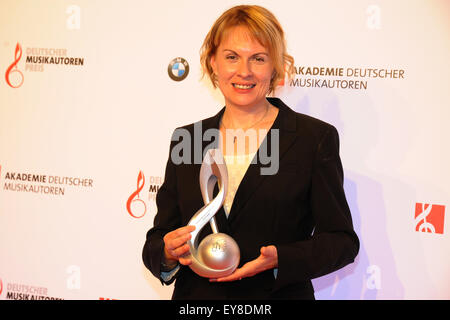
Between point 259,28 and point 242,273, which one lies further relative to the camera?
point 259,28

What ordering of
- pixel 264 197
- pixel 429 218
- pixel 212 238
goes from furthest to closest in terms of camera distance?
1. pixel 429 218
2. pixel 264 197
3. pixel 212 238

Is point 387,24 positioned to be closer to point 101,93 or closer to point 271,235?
point 271,235

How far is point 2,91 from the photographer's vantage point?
8.01ft

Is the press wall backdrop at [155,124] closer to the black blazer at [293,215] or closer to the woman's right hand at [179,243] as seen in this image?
the black blazer at [293,215]

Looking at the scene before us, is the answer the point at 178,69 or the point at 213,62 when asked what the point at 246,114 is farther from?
the point at 178,69

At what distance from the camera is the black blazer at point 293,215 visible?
4.56ft

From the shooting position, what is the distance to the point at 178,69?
2205 millimetres

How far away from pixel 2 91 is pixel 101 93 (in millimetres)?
523

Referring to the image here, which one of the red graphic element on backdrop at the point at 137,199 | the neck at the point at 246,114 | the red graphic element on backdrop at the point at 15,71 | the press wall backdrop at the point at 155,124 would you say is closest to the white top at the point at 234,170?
the neck at the point at 246,114

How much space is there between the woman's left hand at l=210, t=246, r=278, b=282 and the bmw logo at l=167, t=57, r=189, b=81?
1.09m

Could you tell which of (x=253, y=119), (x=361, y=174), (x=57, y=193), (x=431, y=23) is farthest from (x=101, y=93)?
(x=431, y=23)

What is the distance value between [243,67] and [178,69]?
78 cm

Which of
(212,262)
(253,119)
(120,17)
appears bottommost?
(212,262)

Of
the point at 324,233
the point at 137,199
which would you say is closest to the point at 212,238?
the point at 324,233
